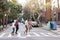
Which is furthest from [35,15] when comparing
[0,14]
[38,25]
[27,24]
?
[27,24]

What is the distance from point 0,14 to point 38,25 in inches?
675

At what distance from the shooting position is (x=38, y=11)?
6831 centimetres

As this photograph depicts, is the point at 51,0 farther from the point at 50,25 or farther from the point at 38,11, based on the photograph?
the point at 50,25

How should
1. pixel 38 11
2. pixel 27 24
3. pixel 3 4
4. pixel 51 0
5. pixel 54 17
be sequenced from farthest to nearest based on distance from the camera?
pixel 51 0
pixel 54 17
pixel 38 11
pixel 3 4
pixel 27 24

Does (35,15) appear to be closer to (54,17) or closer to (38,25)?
(54,17)

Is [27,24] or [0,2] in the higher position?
[0,2]

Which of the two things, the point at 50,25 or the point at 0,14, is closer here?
the point at 50,25

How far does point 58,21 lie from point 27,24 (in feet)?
138

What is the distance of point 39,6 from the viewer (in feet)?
225

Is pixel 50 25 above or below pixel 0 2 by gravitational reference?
below

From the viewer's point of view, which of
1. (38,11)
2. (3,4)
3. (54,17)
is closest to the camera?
(3,4)

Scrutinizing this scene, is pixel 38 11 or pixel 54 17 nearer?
pixel 38 11

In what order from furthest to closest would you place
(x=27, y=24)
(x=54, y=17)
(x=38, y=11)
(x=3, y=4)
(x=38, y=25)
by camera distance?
1. (x=54, y=17)
2. (x=38, y=11)
3. (x=38, y=25)
4. (x=3, y=4)
5. (x=27, y=24)

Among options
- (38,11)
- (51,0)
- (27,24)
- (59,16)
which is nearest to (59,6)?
(59,16)
